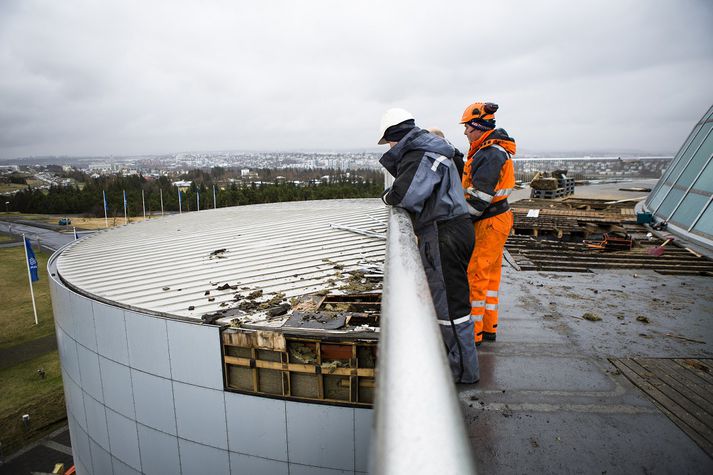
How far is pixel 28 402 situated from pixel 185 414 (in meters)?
16.7

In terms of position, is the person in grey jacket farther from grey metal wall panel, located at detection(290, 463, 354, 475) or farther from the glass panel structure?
the glass panel structure

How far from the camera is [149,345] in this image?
19.6 feet

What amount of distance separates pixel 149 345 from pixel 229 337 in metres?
1.53

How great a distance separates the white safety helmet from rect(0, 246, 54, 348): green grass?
96.5 feet

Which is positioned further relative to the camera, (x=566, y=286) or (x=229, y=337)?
(x=566, y=286)

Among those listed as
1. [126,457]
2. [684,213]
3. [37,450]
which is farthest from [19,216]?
[684,213]

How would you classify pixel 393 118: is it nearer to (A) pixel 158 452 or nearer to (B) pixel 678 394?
(B) pixel 678 394

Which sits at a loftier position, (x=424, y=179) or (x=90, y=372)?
(x=424, y=179)

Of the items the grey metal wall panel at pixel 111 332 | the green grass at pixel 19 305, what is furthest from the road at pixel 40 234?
the grey metal wall panel at pixel 111 332

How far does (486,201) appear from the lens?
4023 millimetres

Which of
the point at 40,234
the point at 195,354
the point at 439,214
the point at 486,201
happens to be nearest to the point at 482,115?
the point at 486,201

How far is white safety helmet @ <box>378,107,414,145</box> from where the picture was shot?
347 centimetres

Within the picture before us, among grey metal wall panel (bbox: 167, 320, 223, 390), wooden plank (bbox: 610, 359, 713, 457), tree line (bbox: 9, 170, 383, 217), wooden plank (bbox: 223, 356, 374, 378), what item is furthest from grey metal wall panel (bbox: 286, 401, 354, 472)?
tree line (bbox: 9, 170, 383, 217)

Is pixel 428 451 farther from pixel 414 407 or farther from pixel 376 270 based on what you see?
pixel 376 270
